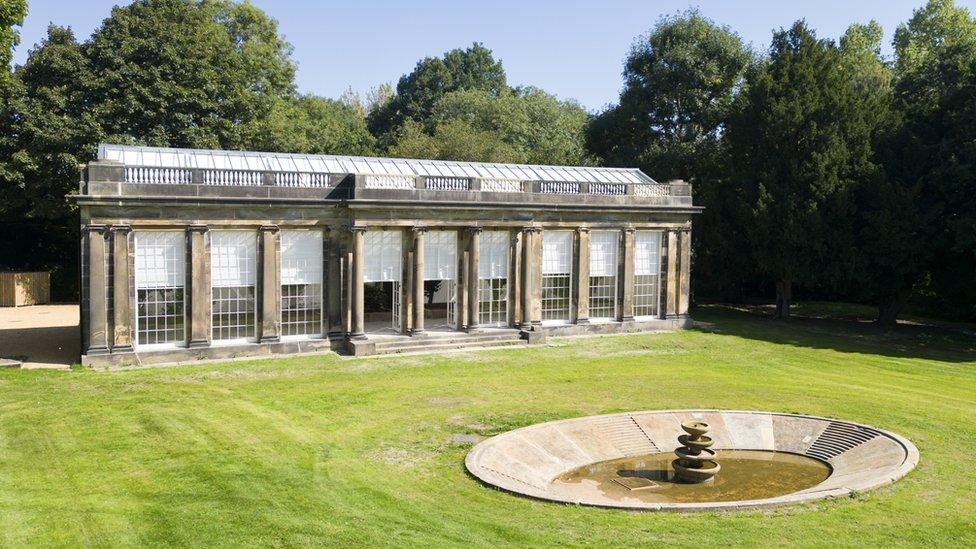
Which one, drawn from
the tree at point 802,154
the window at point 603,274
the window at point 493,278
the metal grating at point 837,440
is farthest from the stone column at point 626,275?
the metal grating at point 837,440

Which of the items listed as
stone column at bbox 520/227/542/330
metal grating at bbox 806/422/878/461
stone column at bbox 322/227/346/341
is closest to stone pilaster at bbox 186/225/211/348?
stone column at bbox 322/227/346/341

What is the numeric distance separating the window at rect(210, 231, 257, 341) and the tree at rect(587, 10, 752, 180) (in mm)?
29690

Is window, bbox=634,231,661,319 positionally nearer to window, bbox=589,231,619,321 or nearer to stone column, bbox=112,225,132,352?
window, bbox=589,231,619,321

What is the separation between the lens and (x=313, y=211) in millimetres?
31234

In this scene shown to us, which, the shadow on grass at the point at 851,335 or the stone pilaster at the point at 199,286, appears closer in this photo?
the stone pilaster at the point at 199,286

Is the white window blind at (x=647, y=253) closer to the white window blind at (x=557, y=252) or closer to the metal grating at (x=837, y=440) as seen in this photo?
the white window blind at (x=557, y=252)

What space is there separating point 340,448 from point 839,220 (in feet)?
101

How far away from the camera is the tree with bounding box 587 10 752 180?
A: 171 feet

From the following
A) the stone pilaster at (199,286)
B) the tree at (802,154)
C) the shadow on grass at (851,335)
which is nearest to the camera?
the stone pilaster at (199,286)

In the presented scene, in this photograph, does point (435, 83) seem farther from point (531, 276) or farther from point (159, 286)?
point (159, 286)

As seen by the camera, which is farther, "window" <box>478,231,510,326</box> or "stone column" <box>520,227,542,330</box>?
"stone column" <box>520,227,542,330</box>

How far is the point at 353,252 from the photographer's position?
31797 millimetres

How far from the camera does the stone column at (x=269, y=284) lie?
3038 centimetres

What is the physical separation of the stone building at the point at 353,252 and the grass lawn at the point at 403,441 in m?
2.25
